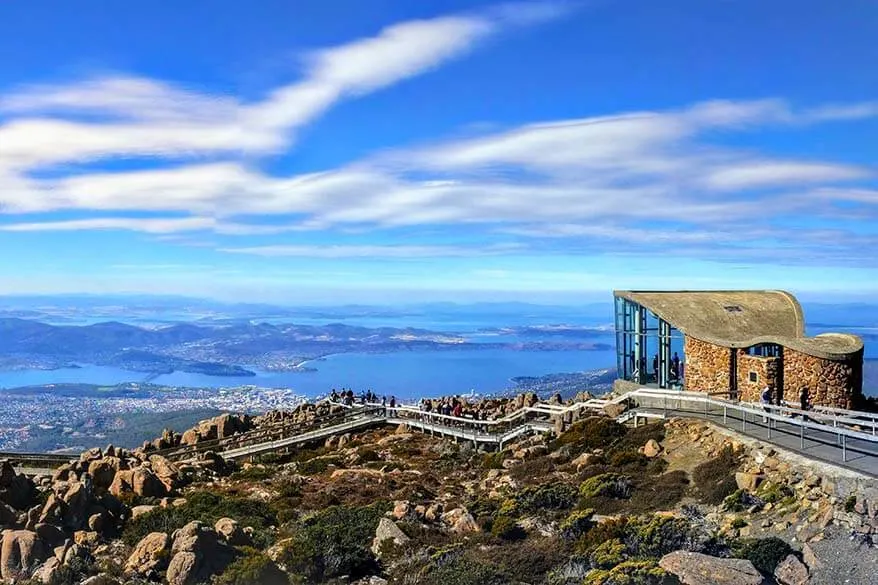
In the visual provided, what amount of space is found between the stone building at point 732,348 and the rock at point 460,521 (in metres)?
12.4

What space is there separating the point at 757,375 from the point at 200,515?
717 inches

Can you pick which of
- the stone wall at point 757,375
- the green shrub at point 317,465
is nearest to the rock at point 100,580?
the green shrub at point 317,465

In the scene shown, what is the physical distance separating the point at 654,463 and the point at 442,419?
14.6 metres

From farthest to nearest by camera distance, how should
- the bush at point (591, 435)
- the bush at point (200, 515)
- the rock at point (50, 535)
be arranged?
the bush at point (591, 435) → the bush at point (200, 515) → the rock at point (50, 535)

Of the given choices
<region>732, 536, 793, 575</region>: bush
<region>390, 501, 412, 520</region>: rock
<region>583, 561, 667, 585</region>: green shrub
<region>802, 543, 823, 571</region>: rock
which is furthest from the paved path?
<region>390, 501, 412, 520</region>: rock

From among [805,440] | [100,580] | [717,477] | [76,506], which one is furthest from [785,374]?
[76,506]

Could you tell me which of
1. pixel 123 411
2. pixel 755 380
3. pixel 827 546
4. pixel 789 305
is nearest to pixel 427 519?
pixel 827 546

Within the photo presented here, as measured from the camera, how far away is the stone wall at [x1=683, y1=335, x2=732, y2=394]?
1016 inches

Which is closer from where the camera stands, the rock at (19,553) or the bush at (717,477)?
the rock at (19,553)

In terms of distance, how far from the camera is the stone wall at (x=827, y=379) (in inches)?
907

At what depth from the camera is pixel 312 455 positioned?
→ 101 ft

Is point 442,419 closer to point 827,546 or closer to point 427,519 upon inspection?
point 427,519

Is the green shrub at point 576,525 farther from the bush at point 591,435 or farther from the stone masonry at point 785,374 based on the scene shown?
the stone masonry at point 785,374

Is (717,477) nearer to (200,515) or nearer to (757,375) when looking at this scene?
(757,375)
